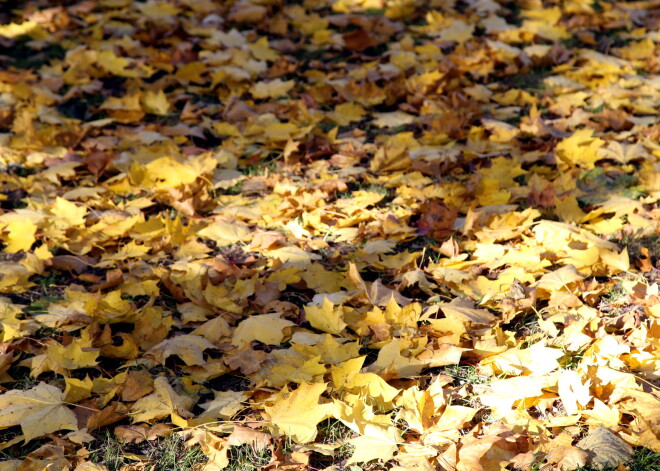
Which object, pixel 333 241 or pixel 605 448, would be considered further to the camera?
pixel 333 241

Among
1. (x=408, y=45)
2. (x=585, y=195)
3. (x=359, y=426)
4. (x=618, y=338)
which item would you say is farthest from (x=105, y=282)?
(x=408, y=45)

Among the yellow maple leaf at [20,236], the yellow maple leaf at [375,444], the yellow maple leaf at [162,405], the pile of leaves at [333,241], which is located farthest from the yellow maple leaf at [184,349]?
the yellow maple leaf at [20,236]

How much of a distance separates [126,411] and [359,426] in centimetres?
65

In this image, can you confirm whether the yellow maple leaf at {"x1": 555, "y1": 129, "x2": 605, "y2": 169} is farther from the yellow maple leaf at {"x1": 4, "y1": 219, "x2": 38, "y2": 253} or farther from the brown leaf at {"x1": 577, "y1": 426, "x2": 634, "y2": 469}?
the yellow maple leaf at {"x1": 4, "y1": 219, "x2": 38, "y2": 253}

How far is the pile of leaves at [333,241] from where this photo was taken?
188 cm

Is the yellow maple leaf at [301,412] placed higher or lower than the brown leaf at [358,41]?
lower

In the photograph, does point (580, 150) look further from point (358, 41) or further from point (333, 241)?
point (358, 41)

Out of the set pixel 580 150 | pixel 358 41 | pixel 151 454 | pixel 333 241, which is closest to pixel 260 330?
pixel 151 454

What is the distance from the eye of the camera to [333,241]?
2771 mm

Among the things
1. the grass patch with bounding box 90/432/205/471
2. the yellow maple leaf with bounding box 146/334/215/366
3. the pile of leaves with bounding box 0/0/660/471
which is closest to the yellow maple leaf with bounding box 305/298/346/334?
the pile of leaves with bounding box 0/0/660/471

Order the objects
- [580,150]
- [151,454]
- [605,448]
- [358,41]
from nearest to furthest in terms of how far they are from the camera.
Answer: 1. [605,448]
2. [151,454]
3. [580,150]
4. [358,41]

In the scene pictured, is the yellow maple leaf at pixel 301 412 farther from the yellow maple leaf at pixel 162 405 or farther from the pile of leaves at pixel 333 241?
the yellow maple leaf at pixel 162 405

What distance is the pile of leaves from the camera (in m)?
1.88

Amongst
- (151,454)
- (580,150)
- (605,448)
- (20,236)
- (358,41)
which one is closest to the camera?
(605,448)
